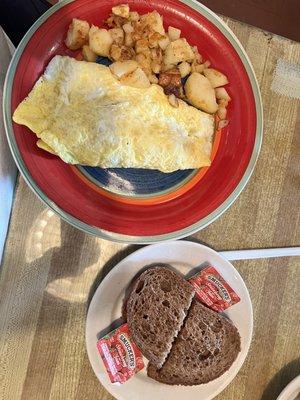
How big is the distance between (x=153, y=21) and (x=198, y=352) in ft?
2.01

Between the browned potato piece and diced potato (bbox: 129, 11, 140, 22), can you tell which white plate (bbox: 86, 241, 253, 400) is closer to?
the browned potato piece

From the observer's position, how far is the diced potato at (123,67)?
0.94m

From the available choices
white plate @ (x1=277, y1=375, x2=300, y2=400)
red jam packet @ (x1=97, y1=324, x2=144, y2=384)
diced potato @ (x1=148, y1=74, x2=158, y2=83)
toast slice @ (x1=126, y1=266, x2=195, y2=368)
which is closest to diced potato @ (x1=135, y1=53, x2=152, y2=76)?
diced potato @ (x1=148, y1=74, x2=158, y2=83)

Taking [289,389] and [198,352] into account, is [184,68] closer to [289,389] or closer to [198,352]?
[198,352]

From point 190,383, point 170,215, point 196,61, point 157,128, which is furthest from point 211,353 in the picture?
point 196,61

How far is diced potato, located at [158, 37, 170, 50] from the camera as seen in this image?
0.97m

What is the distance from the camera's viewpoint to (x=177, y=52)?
979 millimetres

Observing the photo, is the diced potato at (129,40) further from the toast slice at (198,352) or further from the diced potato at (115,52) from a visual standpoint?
the toast slice at (198,352)

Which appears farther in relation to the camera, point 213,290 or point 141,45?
point 213,290

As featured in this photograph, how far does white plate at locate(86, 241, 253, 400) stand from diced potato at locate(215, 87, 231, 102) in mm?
277

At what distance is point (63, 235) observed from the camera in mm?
1055

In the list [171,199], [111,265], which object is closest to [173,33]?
[171,199]

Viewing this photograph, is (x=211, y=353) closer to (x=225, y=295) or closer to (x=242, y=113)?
(x=225, y=295)

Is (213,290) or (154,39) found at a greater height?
(154,39)
